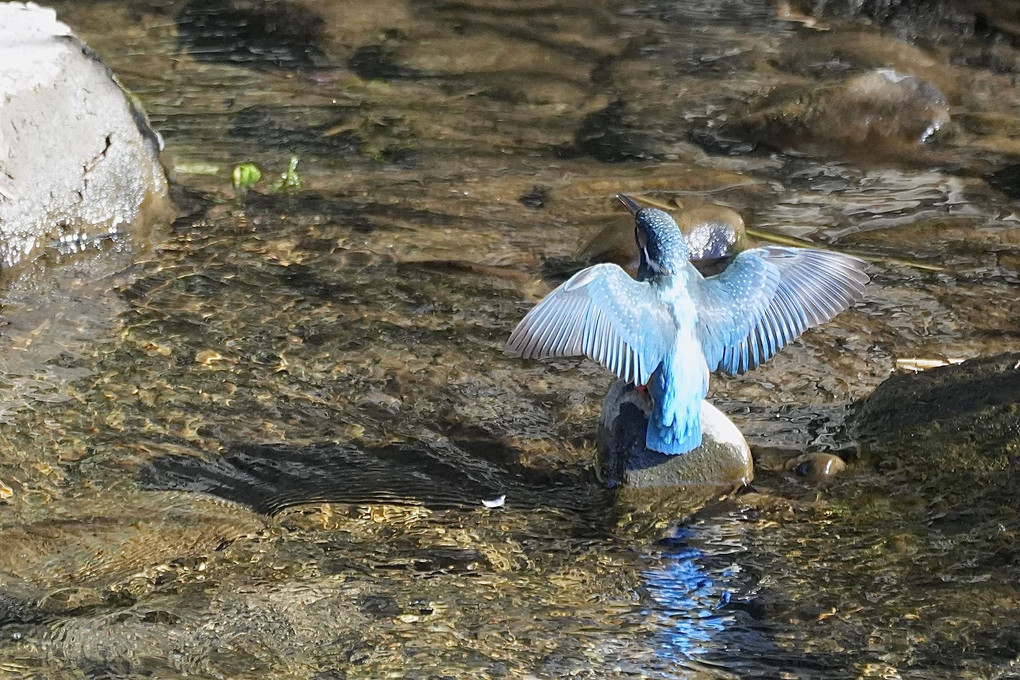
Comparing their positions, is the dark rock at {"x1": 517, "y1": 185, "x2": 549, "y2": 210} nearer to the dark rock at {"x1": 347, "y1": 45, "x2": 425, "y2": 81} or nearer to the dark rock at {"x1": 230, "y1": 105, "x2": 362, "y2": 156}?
the dark rock at {"x1": 230, "y1": 105, "x2": 362, "y2": 156}

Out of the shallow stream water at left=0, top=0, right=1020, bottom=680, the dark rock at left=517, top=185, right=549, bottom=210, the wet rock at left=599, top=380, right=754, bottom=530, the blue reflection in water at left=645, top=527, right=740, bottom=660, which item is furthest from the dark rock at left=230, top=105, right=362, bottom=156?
the blue reflection in water at left=645, top=527, right=740, bottom=660

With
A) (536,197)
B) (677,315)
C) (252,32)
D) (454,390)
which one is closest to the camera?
(677,315)

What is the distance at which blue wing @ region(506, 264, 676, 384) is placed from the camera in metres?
4.18

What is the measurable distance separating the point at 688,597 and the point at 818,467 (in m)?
0.89

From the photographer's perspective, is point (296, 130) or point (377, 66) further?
point (377, 66)

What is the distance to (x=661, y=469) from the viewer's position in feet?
14.3

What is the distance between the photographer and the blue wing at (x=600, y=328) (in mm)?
4176

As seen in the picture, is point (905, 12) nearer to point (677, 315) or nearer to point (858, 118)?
point (858, 118)

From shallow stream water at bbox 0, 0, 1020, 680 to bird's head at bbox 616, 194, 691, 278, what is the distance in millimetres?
799

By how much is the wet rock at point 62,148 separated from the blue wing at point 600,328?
10.5 feet

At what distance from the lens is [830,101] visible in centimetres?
777

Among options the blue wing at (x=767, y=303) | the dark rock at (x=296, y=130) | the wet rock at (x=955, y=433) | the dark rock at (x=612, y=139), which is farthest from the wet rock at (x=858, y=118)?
the blue wing at (x=767, y=303)

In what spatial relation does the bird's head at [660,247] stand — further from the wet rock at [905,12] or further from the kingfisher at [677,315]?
the wet rock at [905,12]

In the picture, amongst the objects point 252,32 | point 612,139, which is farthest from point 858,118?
point 252,32
